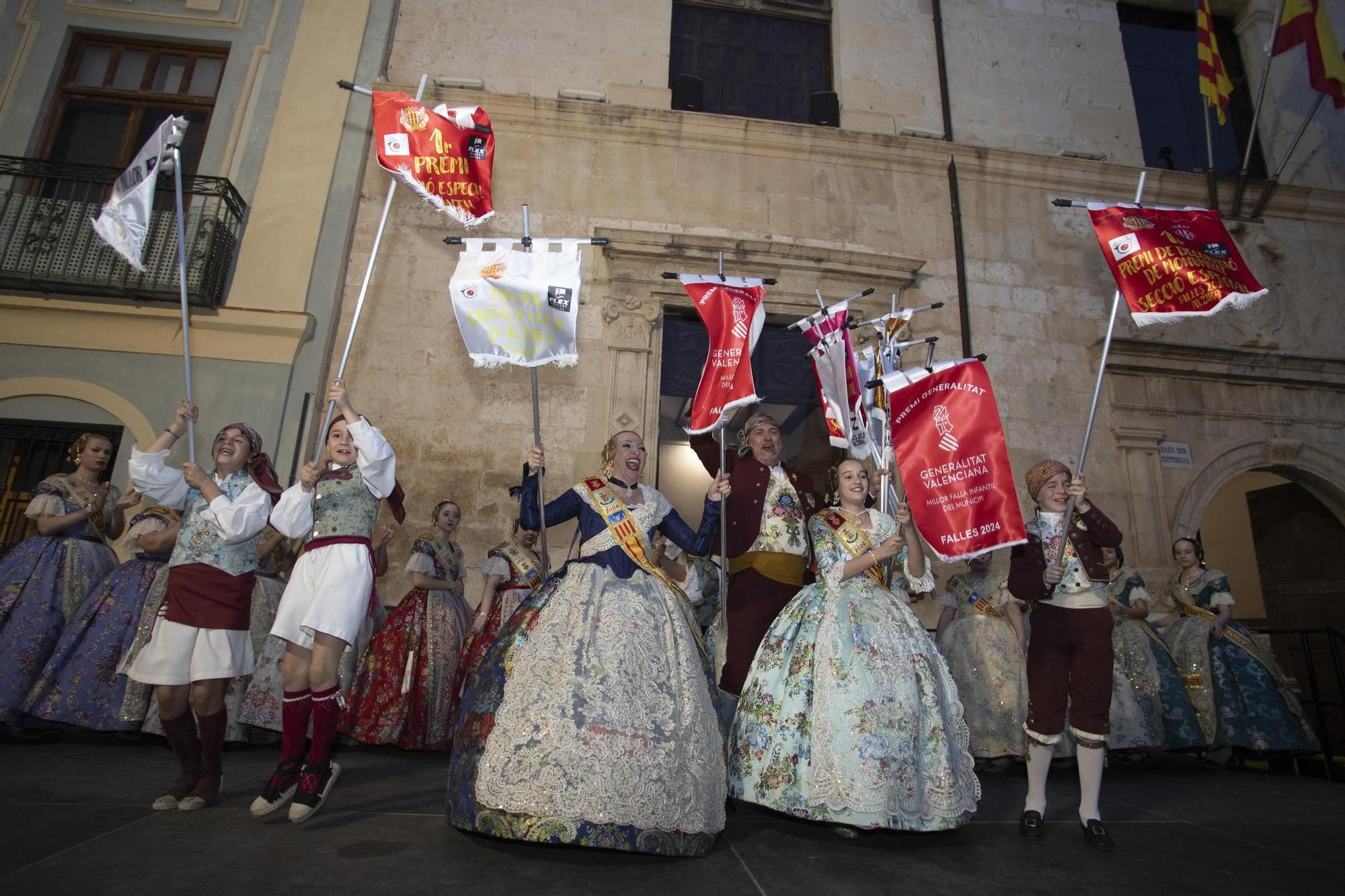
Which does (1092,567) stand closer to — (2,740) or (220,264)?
(2,740)

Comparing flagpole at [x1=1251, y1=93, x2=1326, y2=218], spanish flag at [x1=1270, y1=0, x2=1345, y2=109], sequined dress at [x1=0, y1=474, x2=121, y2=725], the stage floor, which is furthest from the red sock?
spanish flag at [x1=1270, y1=0, x2=1345, y2=109]

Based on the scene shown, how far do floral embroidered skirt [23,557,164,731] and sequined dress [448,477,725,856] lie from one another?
3.62 metres

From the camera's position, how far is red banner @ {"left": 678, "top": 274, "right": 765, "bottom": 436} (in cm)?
486

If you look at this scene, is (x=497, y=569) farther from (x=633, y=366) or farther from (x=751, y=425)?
(x=633, y=366)

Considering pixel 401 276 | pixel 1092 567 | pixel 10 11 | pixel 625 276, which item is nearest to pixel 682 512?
pixel 625 276

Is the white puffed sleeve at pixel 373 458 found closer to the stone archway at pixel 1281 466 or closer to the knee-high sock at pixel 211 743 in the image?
the knee-high sock at pixel 211 743

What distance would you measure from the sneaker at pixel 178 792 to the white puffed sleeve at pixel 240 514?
A: 3.47 feet

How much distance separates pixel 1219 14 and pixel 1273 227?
3814 millimetres

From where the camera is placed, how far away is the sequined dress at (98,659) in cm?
523

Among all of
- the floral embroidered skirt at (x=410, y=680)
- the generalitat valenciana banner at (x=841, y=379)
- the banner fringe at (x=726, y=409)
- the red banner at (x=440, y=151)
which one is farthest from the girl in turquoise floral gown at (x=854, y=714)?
the red banner at (x=440, y=151)

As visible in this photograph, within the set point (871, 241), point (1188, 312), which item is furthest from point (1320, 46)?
point (1188, 312)

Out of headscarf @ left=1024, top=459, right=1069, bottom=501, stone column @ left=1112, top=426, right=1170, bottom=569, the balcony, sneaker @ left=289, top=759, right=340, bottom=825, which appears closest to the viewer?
sneaker @ left=289, top=759, right=340, bottom=825

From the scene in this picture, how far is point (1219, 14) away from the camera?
37.2 feet

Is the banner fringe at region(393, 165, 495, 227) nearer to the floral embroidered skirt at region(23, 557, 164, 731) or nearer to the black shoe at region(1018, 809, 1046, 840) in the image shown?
the floral embroidered skirt at region(23, 557, 164, 731)
